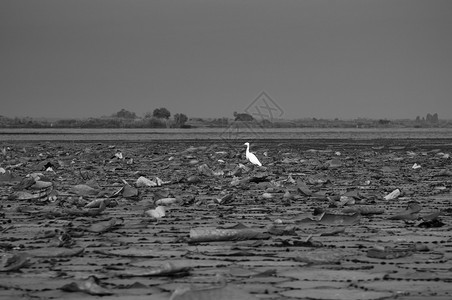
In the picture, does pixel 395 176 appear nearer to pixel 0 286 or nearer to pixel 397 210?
pixel 397 210

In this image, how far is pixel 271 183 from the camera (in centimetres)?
1274

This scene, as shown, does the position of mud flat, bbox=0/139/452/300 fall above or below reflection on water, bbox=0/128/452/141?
above

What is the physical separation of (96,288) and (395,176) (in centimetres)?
1053

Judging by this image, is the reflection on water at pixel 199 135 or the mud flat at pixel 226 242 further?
the reflection on water at pixel 199 135

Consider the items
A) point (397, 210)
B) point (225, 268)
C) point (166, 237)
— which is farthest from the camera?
point (397, 210)

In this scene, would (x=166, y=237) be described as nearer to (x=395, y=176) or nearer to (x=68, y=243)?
(x=68, y=243)

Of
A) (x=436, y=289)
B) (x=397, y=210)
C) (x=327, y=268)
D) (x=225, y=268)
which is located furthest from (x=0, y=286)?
(x=397, y=210)

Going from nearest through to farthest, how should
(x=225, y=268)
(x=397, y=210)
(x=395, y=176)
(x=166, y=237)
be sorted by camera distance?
(x=225, y=268)
(x=166, y=237)
(x=397, y=210)
(x=395, y=176)

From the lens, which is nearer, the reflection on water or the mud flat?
the mud flat

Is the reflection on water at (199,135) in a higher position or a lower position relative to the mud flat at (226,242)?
lower

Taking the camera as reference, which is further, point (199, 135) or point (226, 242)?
point (199, 135)

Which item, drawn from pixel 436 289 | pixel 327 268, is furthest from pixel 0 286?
pixel 436 289

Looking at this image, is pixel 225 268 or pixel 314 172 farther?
pixel 314 172

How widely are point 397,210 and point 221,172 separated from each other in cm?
685
